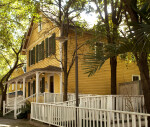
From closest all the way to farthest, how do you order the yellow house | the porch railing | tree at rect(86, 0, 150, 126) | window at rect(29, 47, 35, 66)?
1. tree at rect(86, 0, 150, 126)
2. the porch railing
3. the yellow house
4. window at rect(29, 47, 35, 66)

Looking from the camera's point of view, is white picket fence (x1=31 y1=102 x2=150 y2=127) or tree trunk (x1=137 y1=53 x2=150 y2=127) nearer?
tree trunk (x1=137 y1=53 x2=150 y2=127)

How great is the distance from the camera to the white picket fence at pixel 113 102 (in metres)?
9.89

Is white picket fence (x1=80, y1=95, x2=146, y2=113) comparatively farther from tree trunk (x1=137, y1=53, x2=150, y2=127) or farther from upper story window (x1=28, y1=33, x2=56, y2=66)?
upper story window (x1=28, y1=33, x2=56, y2=66)

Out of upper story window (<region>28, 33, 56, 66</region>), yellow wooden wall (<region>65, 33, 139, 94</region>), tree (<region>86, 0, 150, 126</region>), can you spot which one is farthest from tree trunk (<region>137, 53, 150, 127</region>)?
yellow wooden wall (<region>65, 33, 139, 94</region>)

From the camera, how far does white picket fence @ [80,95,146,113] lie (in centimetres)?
989

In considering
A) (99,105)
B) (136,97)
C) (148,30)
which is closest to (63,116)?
(99,105)

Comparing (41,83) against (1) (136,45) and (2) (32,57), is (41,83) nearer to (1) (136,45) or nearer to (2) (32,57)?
(2) (32,57)

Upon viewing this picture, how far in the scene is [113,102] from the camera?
9.99 metres

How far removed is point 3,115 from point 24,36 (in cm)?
1019

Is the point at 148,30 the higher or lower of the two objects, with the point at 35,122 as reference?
higher

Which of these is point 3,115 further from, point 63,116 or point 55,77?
point 63,116

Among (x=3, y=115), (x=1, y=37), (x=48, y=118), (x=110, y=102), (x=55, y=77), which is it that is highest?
(x=1, y=37)

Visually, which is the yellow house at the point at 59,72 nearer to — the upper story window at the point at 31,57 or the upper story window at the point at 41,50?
the upper story window at the point at 41,50

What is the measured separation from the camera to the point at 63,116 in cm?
881
